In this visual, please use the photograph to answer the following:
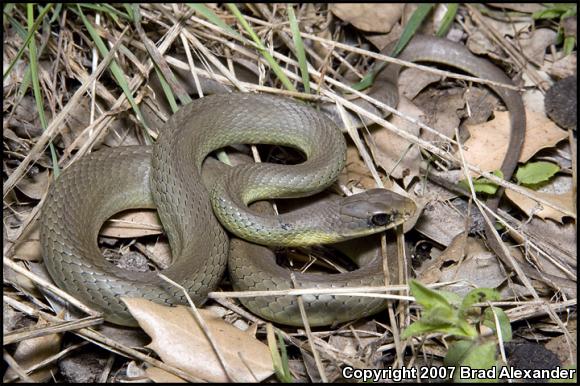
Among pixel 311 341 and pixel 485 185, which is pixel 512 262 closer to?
pixel 485 185

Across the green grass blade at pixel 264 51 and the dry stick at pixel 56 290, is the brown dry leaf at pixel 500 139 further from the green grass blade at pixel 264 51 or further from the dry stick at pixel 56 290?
the dry stick at pixel 56 290

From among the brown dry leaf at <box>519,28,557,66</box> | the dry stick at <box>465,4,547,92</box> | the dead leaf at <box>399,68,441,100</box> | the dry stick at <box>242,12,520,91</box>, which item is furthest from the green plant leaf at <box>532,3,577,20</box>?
the dead leaf at <box>399,68,441,100</box>

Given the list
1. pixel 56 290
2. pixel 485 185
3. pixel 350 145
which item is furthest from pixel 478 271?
pixel 56 290

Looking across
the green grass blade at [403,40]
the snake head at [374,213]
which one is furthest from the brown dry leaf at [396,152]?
the snake head at [374,213]

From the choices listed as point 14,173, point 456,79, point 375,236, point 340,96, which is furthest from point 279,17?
point 14,173

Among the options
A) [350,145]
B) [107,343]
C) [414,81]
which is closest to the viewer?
[107,343]

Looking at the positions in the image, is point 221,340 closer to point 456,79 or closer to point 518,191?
point 518,191
